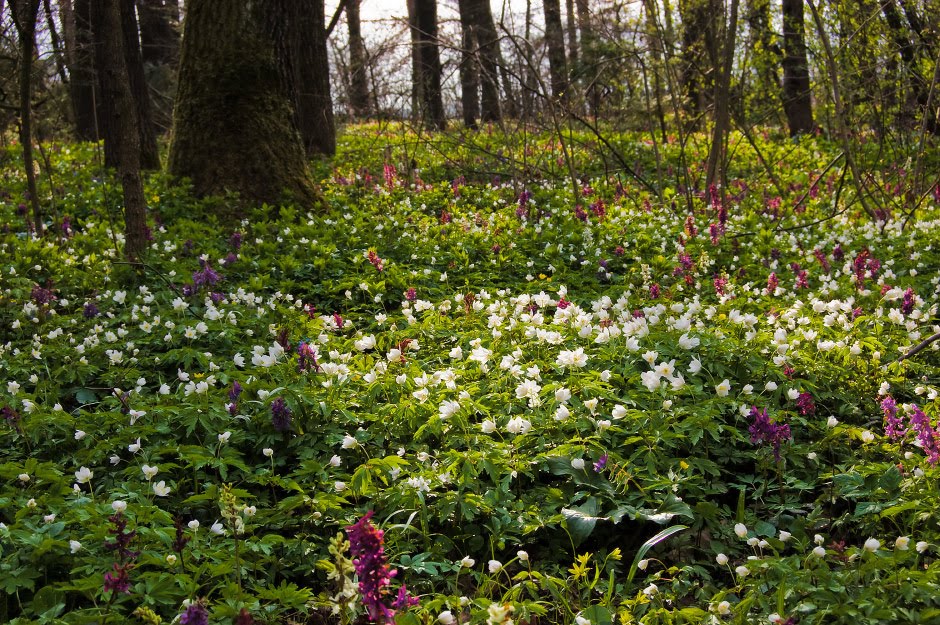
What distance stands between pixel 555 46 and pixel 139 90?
7971mm

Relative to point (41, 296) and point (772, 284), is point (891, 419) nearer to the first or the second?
point (772, 284)

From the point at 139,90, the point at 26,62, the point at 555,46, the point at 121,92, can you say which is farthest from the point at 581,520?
the point at 555,46

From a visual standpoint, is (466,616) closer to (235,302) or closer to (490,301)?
(490,301)

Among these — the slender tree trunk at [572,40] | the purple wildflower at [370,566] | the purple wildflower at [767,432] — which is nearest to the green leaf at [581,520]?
the purple wildflower at [767,432]

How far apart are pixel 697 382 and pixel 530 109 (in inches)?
252

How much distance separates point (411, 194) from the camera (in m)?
8.48

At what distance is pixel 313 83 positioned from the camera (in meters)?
10.1

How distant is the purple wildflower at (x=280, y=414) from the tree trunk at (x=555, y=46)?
6.15 metres

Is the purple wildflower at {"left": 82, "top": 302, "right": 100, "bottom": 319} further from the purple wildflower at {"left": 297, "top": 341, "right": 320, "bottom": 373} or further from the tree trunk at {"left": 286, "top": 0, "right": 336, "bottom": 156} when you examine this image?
the tree trunk at {"left": 286, "top": 0, "right": 336, "bottom": 156}

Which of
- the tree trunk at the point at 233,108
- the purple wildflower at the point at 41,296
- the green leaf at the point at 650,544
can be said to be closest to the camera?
the green leaf at the point at 650,544

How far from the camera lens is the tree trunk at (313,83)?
31.8ft

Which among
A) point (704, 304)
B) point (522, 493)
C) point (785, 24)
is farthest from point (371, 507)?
Result: point (785, 24)

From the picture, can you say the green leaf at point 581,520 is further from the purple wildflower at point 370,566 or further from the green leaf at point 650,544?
the purple wildflower at point 370,566

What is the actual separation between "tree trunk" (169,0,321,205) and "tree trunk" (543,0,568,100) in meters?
3.28
